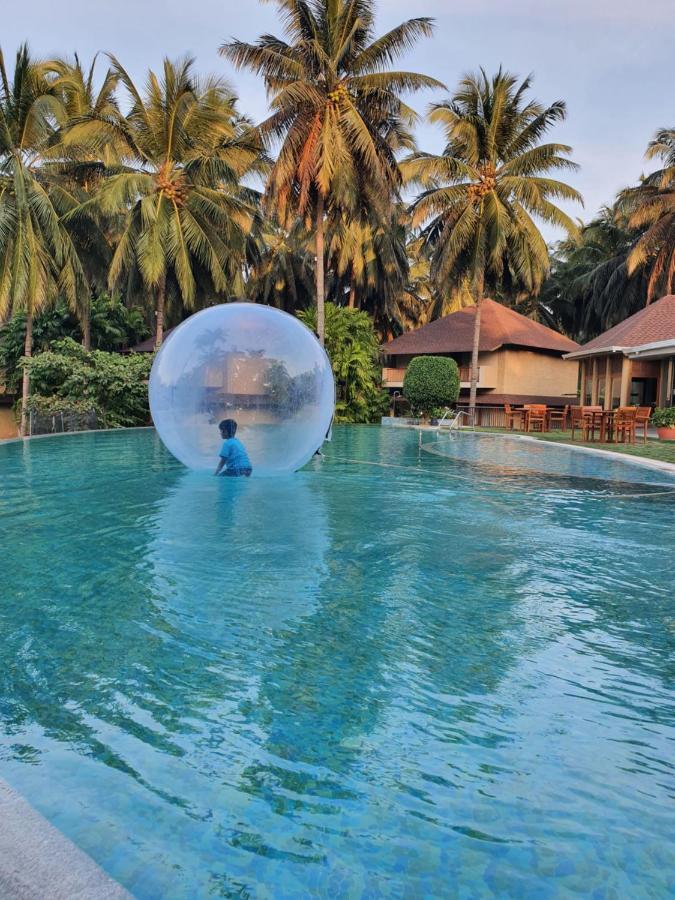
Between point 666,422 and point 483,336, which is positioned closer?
point 666,422

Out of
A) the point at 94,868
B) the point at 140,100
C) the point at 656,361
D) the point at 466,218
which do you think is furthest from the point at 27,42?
the point at 94,868

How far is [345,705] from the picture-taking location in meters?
3.41

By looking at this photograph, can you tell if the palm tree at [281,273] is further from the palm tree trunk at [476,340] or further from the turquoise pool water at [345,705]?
the turquoise pool water at [345,705]

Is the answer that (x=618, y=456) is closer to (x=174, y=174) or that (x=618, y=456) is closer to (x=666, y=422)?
(x=666, y=422)

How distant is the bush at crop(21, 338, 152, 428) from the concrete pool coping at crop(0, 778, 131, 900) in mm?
20660

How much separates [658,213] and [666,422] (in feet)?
52.6

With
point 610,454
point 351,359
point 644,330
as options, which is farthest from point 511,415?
point 610,454

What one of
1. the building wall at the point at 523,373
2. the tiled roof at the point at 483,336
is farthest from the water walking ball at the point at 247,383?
the building wall at the point at 523,373

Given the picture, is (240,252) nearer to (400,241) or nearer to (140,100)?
(140,100)

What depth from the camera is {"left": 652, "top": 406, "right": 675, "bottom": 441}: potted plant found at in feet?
66.7

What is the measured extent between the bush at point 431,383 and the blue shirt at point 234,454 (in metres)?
22.6

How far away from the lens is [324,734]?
3141 millimetres

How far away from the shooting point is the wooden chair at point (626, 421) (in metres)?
19.1

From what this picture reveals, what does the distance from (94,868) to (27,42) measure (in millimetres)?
26513
